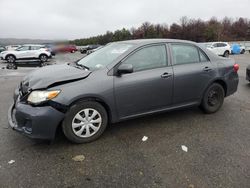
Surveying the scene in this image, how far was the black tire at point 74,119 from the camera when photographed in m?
3.13

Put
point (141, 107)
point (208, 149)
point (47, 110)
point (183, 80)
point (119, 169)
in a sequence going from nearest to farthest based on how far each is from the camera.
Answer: point (119, 169) < point (47, 110) < point (208, 149) < point (141, 107) < point (183, 80)

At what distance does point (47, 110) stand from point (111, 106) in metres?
0.92

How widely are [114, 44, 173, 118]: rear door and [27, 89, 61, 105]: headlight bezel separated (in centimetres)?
88

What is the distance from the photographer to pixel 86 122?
3.28 meters

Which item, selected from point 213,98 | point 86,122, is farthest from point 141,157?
point 213,98

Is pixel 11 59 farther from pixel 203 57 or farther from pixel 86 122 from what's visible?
pixel 203 57

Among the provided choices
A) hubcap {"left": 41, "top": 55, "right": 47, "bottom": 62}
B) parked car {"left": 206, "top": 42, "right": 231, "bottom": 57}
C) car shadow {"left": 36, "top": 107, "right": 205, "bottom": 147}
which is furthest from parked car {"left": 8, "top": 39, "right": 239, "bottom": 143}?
parked car {"left": 206, "top": 42, "right": 231, "bottom": 57}

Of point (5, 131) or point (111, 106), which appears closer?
point (111, 106)

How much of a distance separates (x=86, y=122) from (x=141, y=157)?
3.08ft

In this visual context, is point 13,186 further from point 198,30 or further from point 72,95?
point 198,30

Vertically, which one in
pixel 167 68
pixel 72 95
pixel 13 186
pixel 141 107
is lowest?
pixel 13 186

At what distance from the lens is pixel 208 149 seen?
3195 mm

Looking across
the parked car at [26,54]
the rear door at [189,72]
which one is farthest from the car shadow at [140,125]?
the parked car at [26,54]

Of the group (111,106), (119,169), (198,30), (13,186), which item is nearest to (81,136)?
(111,106)
